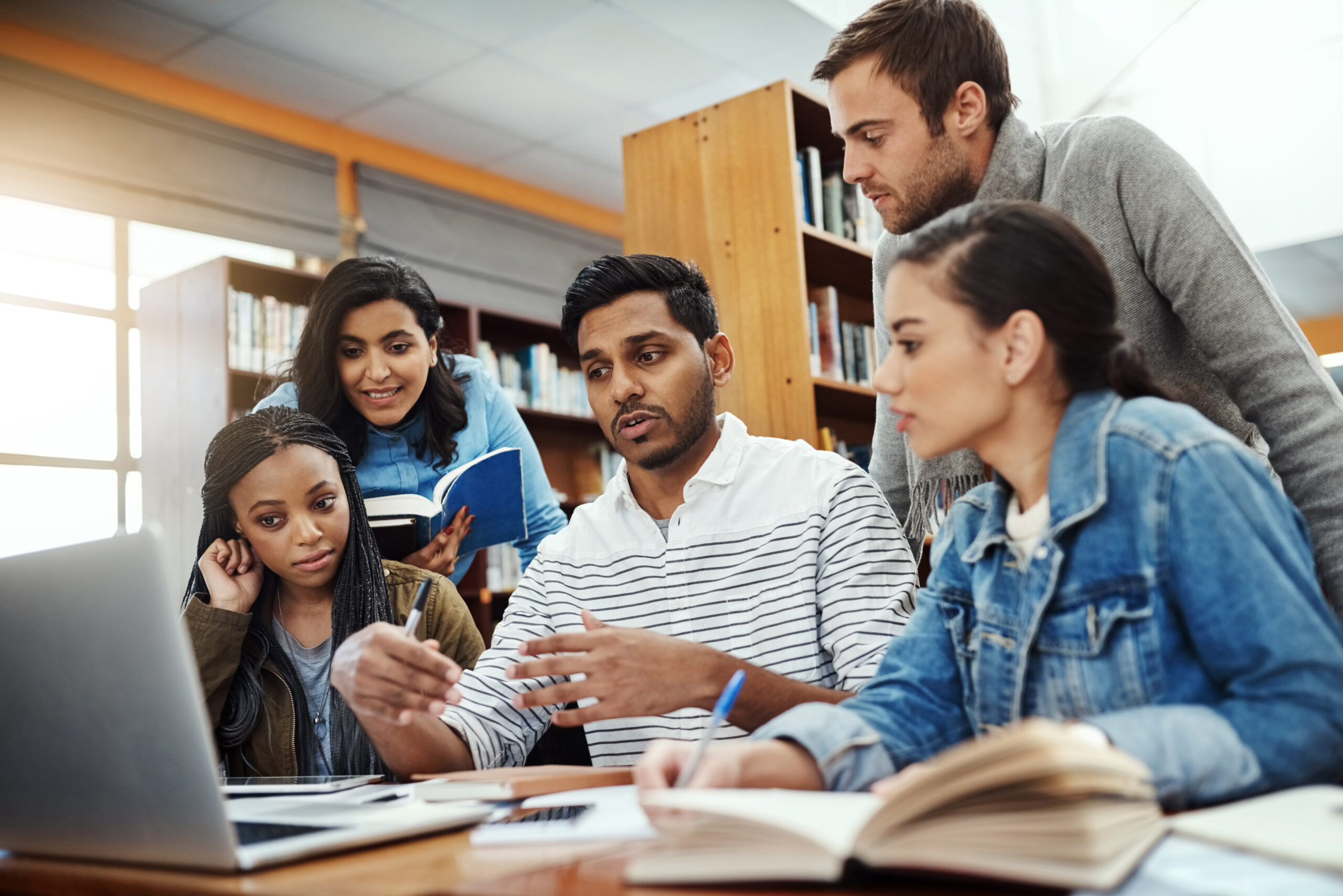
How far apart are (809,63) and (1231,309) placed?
150 inches

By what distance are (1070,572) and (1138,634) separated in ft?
0.23

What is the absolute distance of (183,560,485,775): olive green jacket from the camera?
1.51 metres

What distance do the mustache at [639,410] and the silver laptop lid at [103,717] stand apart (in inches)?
33.0

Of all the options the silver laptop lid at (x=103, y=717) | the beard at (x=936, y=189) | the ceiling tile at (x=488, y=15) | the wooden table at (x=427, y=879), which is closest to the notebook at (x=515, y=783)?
the wooden table at (x=427, y=879)

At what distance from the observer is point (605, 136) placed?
5262 millimetres

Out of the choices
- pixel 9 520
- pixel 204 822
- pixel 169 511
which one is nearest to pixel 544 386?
pixel 169 511

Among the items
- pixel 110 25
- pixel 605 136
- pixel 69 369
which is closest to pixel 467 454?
pixel 69 369

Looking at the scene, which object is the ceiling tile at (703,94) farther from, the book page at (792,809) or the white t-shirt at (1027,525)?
the book page at (792,809)

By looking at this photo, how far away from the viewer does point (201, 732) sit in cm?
74

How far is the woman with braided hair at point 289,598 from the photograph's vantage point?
59.6 inches

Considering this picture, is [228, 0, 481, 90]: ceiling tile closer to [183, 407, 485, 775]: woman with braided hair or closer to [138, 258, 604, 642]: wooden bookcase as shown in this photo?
[138, 258, 604, 642]: wooden bookcase

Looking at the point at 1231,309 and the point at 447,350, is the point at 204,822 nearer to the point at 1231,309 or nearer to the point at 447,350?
the point at 1231,309

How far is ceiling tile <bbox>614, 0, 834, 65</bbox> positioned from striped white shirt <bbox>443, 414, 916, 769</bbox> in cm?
304

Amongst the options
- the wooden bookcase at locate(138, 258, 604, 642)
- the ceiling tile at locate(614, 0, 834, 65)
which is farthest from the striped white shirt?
the ceiling tile at locate(614, 0, 834, 65)
